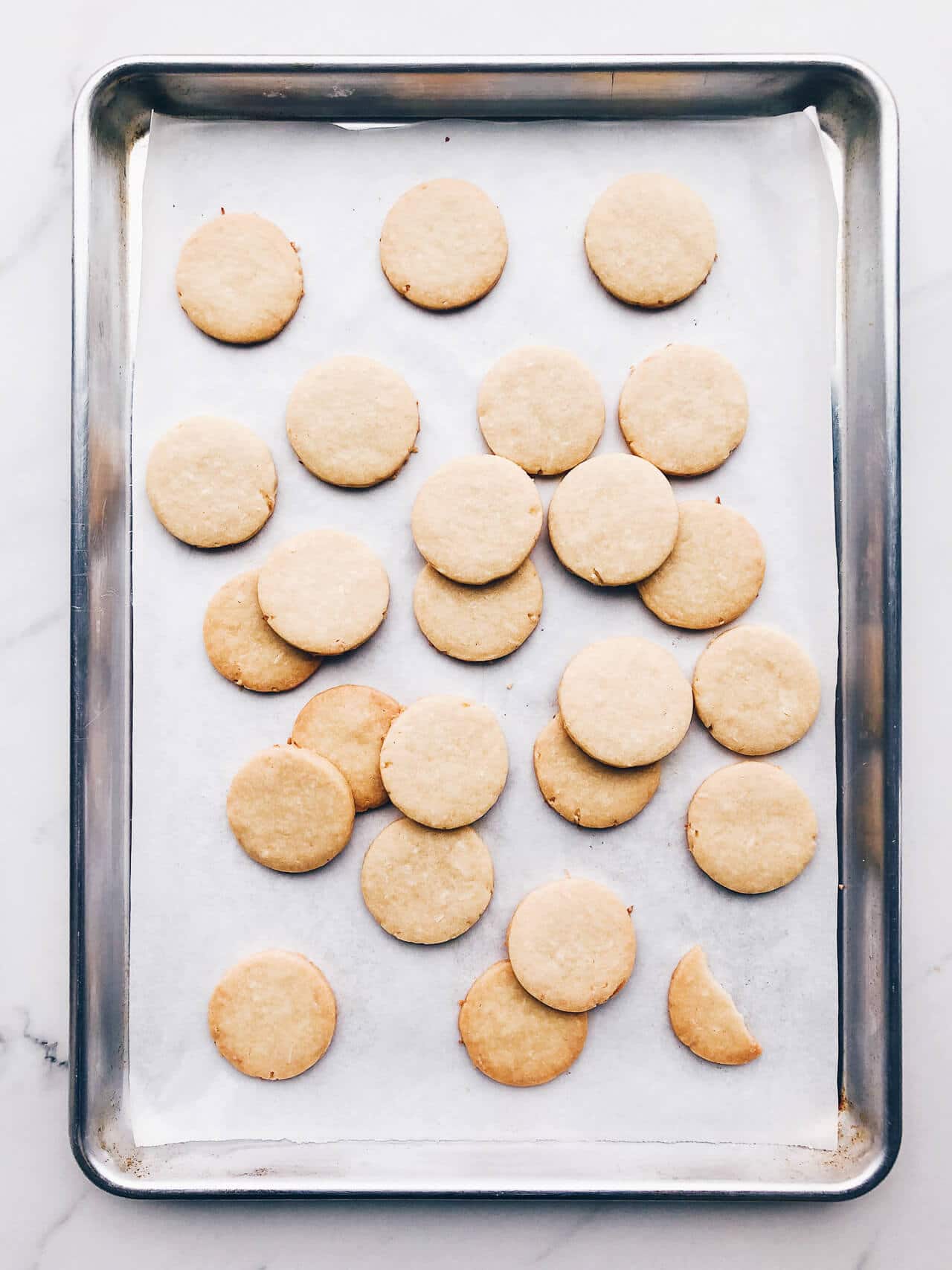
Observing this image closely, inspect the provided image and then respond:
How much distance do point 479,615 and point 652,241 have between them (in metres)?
0.51

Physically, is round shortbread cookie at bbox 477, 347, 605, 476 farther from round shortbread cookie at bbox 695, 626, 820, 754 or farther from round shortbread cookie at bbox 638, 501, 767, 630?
round shortbread cookie at bbox 695, 626, 820, 754

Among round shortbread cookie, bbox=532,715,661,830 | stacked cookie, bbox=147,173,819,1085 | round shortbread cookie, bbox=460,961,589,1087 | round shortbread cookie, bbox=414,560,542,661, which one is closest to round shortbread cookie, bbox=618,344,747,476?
stacked cookie, bbox=147,173,819,1085

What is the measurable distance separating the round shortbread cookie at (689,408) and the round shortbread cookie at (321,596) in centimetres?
40

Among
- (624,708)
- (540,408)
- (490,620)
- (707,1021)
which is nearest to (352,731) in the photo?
(490,620)

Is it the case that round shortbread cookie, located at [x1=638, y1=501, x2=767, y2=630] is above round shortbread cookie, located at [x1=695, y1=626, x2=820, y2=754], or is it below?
above

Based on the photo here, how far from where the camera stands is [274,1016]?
3.87ft

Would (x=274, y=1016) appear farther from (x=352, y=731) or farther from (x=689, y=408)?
(x=689, y=408)

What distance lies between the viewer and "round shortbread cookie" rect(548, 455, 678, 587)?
1.17 metres

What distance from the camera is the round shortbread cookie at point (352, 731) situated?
1196 millimetres

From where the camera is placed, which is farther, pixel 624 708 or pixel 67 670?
pixel 67 670

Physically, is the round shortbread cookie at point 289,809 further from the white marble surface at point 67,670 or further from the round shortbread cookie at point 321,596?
the white marble surface at point 67,670

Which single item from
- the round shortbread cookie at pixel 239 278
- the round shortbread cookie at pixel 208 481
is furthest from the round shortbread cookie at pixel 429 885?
the round shortbread cookie at pixel 239 278

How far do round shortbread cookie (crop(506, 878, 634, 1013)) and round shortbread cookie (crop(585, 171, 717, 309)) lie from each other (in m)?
0.75

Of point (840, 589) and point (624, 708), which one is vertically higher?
point (840, 589)
